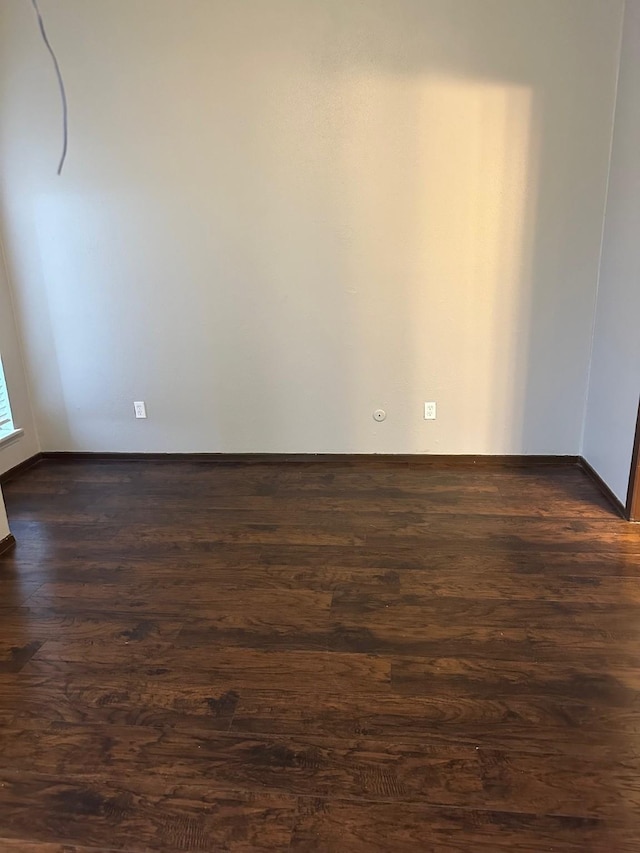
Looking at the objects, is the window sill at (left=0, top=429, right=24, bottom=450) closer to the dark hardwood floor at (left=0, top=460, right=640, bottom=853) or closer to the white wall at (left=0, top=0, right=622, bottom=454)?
the white wall at (left=0, top=0, right=622, bottom=454)

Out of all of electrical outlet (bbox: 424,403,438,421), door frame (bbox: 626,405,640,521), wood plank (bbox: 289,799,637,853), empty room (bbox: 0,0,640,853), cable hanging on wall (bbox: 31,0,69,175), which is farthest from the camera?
electrical outlet (bbox: 424,403,438,421)

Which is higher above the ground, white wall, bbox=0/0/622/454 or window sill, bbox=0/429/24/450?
white wall, bbox=0/0/622/454

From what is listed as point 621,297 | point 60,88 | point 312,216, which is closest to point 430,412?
point 621,297

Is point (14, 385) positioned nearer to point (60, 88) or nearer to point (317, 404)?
point (60, 88)

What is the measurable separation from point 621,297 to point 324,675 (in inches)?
88.6

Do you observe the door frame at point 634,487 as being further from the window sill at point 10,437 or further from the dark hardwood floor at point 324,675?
the window sill at point 10,437

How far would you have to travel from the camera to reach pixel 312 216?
3.20 meters

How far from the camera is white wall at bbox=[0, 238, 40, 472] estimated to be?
3.44m

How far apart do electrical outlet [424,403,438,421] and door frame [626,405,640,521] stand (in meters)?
1.10

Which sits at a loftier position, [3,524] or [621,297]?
[621,297]

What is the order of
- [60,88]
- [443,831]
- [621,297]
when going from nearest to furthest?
1. [443,831]
2. [621,297]
3. [60,88]

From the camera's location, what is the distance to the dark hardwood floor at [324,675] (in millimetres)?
1383

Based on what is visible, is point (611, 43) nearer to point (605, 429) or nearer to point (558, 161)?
point (558, 161)

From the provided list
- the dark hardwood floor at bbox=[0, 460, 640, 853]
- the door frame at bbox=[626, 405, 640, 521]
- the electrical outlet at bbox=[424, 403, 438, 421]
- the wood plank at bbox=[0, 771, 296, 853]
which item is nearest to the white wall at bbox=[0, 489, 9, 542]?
the dark hardwood floor at bbox=[0, 460, 640, 853]
